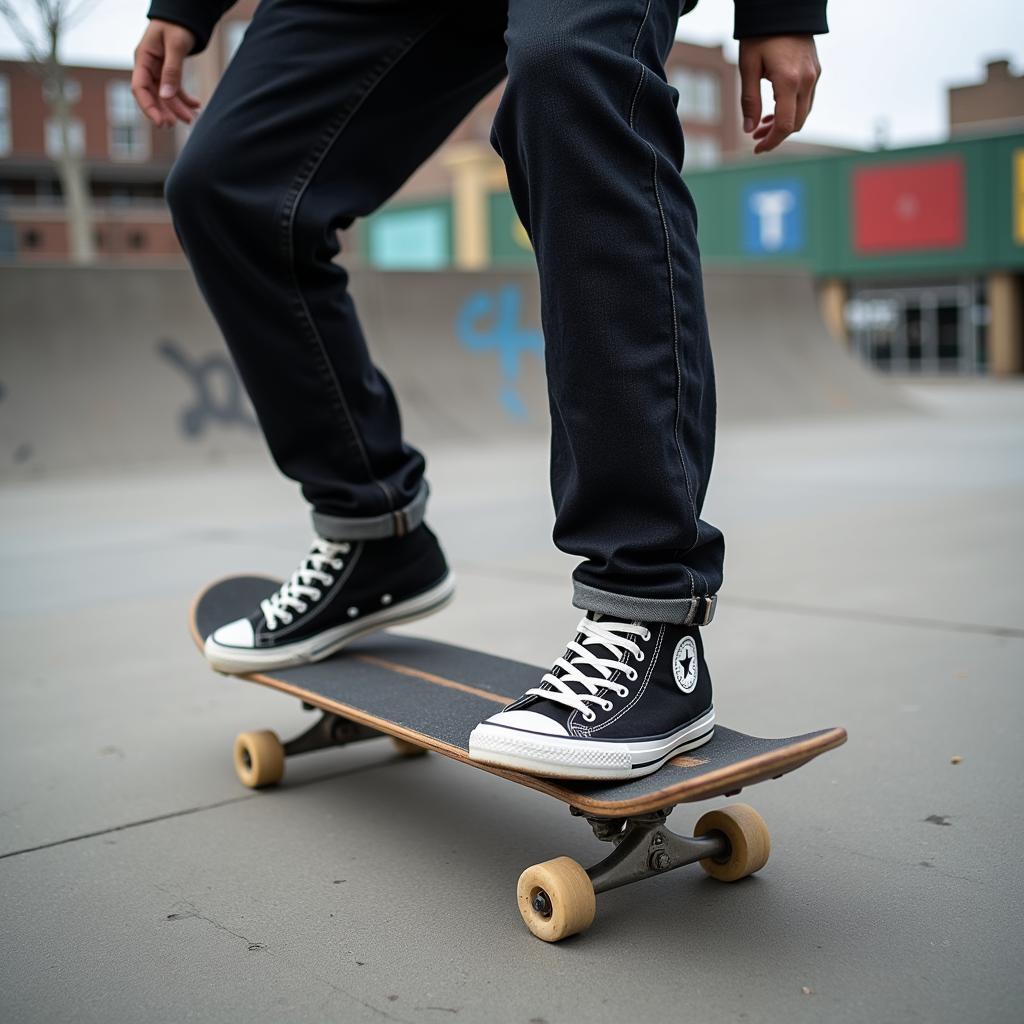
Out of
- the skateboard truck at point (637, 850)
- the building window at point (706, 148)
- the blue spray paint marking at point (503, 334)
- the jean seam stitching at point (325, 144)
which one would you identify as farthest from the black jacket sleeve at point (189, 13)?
the building window at point (706, 148)

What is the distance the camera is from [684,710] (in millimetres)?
1437

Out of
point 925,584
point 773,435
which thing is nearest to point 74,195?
point 773,435

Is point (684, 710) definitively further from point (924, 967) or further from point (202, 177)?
point (202, 177)

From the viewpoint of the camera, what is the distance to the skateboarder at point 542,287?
1408 mm

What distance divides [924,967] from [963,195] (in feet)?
83.7

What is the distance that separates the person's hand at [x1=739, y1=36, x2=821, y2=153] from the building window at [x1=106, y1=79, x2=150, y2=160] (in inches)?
2104

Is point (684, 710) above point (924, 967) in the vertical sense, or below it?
above

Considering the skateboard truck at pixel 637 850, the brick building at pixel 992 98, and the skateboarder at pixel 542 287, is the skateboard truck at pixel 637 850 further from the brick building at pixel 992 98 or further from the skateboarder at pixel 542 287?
the brick building at pixel 992 98

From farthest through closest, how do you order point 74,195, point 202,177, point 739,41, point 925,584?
point 74,195, point 925,584, point 202,177, point 739,41

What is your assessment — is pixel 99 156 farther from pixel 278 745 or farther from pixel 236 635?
pixel 278 745

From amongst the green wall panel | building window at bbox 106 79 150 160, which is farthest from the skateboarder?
building window at bbox 106 79 150 160

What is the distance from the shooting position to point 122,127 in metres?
51.0

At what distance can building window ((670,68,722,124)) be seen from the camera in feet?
164

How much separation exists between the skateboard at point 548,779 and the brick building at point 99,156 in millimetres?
50355
